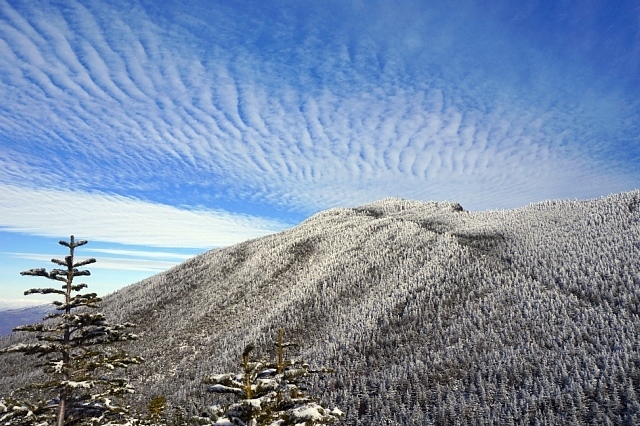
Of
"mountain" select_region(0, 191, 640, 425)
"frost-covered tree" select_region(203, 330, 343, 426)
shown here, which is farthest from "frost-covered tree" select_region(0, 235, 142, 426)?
"mountain" select_region(0, 191, 640, 425)

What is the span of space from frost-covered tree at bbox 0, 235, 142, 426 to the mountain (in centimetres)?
6297

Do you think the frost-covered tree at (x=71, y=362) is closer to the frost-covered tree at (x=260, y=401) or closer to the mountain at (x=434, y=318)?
the frost-covered tree at (x=260, y=401)

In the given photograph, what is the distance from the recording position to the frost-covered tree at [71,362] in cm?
1195

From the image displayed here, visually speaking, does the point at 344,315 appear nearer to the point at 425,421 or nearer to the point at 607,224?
the point at 425,421

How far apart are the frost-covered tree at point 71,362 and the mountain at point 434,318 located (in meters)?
63.0

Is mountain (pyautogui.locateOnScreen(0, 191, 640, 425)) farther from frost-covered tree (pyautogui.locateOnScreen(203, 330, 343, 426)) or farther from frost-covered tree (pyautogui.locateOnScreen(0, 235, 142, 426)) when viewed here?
frost-covered tree (pyautogui.locateOnScreen(0, 235, 142, 426))

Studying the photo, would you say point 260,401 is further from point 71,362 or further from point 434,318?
point 434,318

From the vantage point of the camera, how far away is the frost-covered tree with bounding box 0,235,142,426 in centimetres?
1195

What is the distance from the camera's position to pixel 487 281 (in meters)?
124

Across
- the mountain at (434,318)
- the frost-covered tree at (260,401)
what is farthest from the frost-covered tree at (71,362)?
the mountain at (434,318)

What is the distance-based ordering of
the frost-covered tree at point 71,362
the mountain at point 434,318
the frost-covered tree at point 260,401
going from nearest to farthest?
1. the frost-covered tree at point 260,401
2. the frost-covered tree at point 71,362
3. the mountain at point 434,318

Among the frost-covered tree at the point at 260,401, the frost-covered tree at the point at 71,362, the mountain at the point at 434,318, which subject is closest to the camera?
the frost-covered tree at the point at 260,401

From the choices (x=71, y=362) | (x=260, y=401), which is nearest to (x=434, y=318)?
(x=71, y=362)

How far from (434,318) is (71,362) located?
10732 cm
